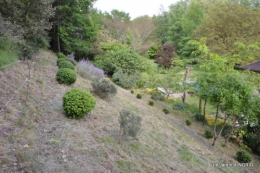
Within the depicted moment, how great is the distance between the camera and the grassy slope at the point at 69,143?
90.6 inches

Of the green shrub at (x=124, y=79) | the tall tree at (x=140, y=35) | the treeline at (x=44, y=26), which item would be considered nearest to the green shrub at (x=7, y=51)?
the treeline at (x=44, y=26)

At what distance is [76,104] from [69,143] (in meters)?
0.97

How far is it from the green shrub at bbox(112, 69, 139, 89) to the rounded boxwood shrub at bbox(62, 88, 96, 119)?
8055mm

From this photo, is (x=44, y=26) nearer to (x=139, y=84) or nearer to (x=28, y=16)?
(x=28, y=16)

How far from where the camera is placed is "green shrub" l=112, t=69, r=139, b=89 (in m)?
11.8

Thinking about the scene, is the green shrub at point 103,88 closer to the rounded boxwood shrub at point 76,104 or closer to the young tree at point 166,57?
the rounded boxwood shrub at point 76,104

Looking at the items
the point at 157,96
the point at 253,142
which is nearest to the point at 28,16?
the point at 157,96

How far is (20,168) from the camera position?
202cm

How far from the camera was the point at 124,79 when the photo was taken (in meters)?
11.9

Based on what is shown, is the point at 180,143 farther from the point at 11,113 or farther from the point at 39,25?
the point at 39,25

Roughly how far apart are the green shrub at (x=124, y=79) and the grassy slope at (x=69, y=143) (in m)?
7.02

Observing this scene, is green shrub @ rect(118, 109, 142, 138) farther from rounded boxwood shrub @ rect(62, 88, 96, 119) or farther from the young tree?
the young tree

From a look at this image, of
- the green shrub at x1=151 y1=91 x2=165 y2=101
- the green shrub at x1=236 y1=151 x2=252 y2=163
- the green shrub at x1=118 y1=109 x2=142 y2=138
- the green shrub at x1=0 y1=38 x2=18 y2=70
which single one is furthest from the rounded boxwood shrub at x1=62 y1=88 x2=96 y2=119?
the green shrub at x1=151 y1=91 x2=165 y2=101

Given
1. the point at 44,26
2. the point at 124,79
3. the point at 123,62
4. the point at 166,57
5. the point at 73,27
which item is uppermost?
the point at 73,27
